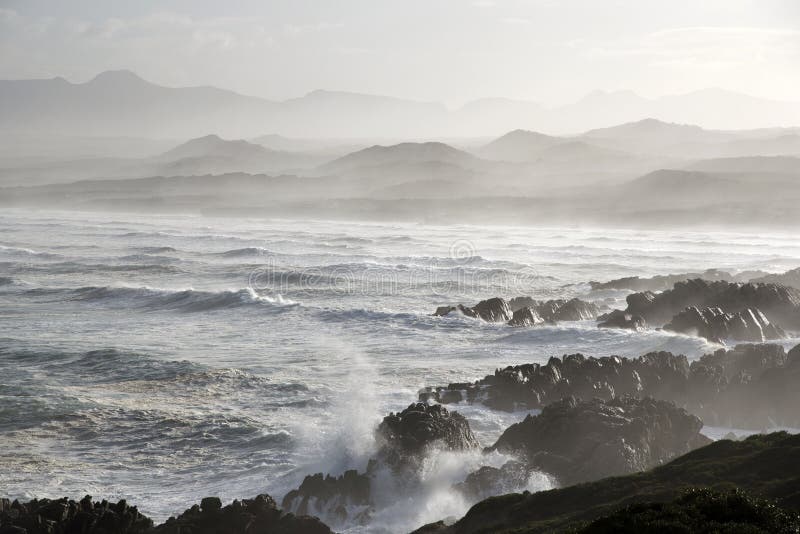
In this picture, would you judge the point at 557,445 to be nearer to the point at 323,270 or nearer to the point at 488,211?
the point at 323,270

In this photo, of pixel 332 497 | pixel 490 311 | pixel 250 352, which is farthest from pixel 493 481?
pixel 490 311

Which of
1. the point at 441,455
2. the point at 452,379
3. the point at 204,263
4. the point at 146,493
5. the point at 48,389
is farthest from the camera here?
the point at 204,263

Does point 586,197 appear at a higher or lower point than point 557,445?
higher

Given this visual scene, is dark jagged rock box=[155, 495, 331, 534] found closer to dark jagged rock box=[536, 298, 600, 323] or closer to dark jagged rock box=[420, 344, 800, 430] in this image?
dark jagged rock box=[420, 344, 800, 430]

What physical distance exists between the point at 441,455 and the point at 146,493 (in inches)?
286

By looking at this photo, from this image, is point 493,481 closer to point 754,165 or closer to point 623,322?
point 623,322

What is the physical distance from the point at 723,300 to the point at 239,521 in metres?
26.6

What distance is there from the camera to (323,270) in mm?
56250

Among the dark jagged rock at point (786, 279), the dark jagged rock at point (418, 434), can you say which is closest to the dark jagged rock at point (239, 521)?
the dark jagged rock at point (418, 434)

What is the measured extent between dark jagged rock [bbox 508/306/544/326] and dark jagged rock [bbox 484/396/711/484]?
1401 centimetres

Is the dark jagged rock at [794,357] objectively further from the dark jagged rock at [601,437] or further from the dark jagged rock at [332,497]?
the dark jagged rock at [332,497]

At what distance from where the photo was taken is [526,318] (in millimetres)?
35531

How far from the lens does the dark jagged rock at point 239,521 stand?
50.7ft

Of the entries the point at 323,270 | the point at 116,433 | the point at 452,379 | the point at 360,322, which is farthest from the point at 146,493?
the point at 323,270
